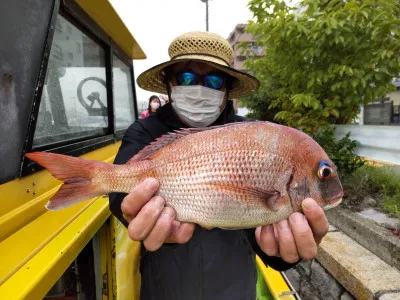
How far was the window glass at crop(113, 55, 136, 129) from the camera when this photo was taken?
387cm

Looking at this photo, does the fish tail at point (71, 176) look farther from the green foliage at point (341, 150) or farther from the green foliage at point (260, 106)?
the green foliage at point (260, 106)

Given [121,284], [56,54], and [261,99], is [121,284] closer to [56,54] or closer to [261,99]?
[56,54]

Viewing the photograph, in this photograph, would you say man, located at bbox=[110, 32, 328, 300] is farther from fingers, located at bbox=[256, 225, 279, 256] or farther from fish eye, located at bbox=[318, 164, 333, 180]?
fish eye, located at bbox=[318, 164, 333, 180]

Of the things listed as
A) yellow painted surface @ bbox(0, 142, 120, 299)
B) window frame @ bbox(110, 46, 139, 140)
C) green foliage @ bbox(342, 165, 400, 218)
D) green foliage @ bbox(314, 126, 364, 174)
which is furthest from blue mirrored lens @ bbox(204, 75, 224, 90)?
green foliage @ bbox(314, 126, 364, 174)

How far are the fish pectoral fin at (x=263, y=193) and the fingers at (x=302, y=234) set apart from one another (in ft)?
0.37

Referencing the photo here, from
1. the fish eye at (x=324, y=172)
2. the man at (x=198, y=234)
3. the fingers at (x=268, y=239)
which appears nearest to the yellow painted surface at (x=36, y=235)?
the man at (x=198, y=234)

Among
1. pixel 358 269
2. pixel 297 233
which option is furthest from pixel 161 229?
pixel 358 269

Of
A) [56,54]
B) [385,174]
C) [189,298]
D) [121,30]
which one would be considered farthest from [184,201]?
[385,174]

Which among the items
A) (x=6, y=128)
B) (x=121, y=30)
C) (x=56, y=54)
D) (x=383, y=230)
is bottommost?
(x=383, y=230)

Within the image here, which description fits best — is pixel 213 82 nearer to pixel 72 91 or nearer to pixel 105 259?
pixel 72 91

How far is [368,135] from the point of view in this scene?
4.91 metres

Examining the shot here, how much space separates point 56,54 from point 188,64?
3.08ft

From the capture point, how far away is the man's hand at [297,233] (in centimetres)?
144

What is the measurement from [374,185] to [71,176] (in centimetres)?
447
